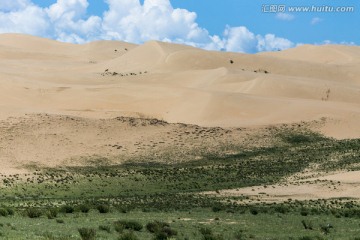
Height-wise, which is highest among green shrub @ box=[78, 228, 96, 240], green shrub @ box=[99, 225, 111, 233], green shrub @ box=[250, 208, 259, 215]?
green shrub @ box=[78, 228, 96, 240]

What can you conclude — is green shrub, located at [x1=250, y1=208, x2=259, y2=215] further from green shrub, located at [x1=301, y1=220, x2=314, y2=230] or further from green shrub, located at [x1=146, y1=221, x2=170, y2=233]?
green shrub, located at [x1=146, y1=221, x2=170, y2=233]

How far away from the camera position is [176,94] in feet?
256

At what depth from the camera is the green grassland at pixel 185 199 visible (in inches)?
798

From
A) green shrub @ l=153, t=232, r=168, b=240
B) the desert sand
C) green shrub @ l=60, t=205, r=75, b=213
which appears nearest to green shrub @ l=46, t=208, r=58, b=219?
green shrub @ l=60, t=205, r=75, b=213

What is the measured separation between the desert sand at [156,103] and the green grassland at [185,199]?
12.1ft

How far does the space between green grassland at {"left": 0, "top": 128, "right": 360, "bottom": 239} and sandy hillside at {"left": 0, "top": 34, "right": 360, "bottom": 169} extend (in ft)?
21.2

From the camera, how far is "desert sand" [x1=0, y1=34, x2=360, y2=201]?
51.8 meters

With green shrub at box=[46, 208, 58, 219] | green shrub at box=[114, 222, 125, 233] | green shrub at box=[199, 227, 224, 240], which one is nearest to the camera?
green shrub at box=[199, 227, 224, 240]

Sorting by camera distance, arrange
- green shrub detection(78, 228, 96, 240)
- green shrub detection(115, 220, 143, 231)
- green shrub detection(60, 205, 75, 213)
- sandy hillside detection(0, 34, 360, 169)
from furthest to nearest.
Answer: sandy hillside detection(0, 34, 360, 169) → green shrub detection(60, 205, 75, 213) → green shrub detection(115, 220, 143, 231) → green shrub detection(78, 228, 96, 240)

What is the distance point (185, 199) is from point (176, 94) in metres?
46.8

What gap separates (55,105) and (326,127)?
101ft

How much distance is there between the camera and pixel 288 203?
100ft

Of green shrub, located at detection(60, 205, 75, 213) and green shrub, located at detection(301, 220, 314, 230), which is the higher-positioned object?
green shrub, located at detection(301, 220, 314, 230)

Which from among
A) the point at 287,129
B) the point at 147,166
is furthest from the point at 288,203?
the point at 287,129
